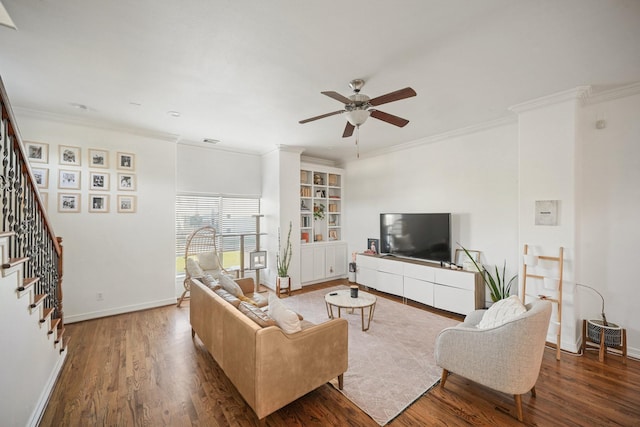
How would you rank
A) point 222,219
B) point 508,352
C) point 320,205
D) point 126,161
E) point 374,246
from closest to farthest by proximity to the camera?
point 508,352 < point 126,161 < point 222,219 < point 374,246 < point 320,205

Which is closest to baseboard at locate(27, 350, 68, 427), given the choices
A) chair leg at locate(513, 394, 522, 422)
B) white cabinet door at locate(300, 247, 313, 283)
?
chair leg at locate(513, 394, 522, 422)

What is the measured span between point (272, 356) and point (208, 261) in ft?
10.2

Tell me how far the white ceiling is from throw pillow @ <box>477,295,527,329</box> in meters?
2.15

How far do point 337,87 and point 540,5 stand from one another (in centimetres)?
167

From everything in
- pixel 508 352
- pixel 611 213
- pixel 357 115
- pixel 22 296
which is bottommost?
pixel 508 352

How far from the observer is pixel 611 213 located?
2.98m

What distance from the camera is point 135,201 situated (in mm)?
4258

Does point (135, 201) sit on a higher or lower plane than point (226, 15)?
lower

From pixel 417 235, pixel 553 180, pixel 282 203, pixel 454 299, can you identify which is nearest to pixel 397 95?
pixel 553 180

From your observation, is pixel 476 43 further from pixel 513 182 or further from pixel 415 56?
pixel 513 182

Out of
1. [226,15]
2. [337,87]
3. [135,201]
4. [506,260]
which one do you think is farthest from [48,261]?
[506,260]

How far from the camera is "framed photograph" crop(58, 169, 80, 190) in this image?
3.70 meters

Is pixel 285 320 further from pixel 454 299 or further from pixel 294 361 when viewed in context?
pixel 454 299

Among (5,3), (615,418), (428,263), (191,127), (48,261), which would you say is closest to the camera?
(5,3)
